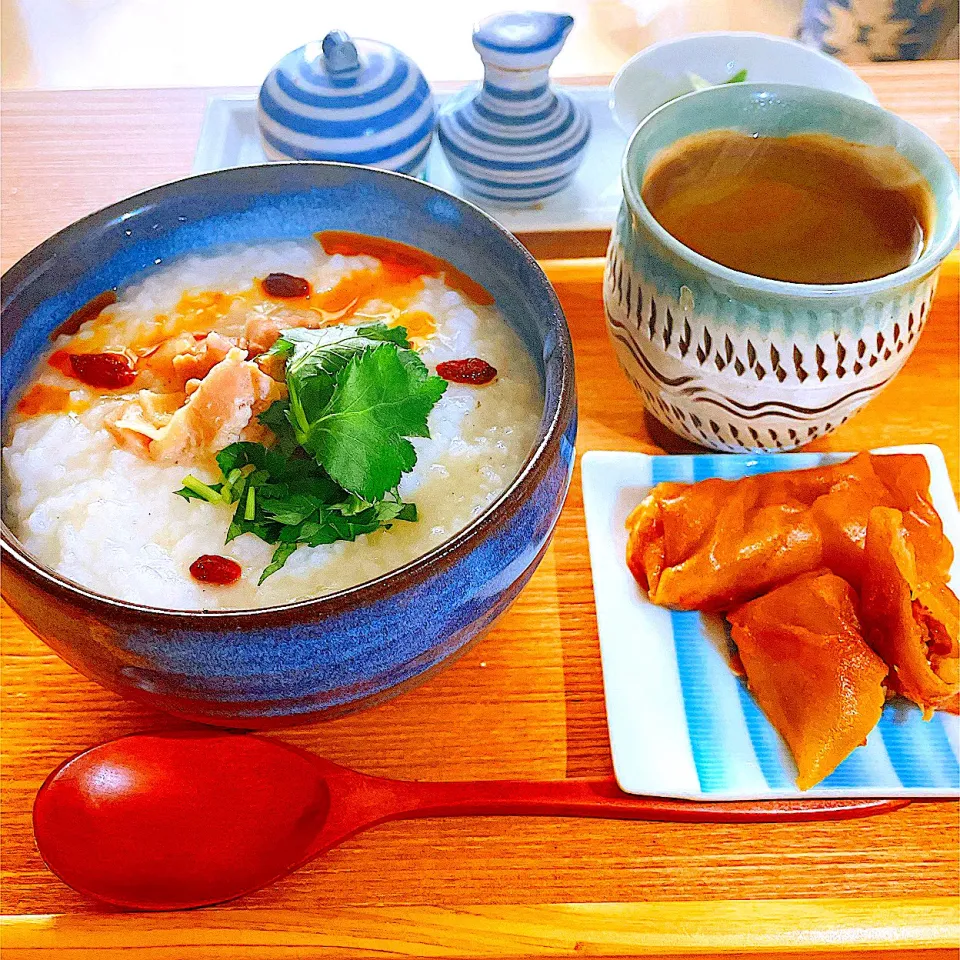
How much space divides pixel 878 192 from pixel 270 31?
7.99 ft

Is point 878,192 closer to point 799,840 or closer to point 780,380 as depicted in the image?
point 780,380

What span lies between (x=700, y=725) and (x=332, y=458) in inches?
15.7

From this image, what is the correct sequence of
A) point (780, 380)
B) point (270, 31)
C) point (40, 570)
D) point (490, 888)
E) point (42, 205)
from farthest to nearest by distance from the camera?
1. point (270, 31)
2. point (42, 205)
3. point (780, 380)
4. point (490, 888)
5. point (40, 570)

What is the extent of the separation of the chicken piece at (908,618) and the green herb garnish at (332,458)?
1.42ft

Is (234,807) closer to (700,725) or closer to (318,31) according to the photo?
(700,725)

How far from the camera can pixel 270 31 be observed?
3.04 m

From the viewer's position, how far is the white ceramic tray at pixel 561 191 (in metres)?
1.58

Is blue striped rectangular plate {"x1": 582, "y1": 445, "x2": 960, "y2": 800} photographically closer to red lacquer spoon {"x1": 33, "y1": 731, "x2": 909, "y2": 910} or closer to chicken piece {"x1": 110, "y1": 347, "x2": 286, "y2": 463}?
red lacquer spoon {"x1": 33, "y1": 731, "x2": 909, "y2": 910}

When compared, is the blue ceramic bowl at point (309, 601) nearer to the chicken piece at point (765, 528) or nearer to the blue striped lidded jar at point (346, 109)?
the chicken piece at point (765, 528)

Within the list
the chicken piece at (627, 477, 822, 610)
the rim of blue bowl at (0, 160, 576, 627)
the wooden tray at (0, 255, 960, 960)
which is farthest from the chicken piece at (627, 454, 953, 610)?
the rim of blue bowl at (0, 160, 576, 627)

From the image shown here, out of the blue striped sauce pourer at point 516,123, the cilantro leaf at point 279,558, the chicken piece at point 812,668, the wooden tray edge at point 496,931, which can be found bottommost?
the wooden tray edge at point 496,931

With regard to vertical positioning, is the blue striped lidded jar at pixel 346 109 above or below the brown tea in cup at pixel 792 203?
below

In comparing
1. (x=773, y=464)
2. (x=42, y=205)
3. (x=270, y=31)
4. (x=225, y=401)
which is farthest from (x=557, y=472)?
(x=270, y=31)

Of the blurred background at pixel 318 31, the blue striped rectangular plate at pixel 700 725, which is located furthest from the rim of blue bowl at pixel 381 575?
the blurred background at pixel 318 31
